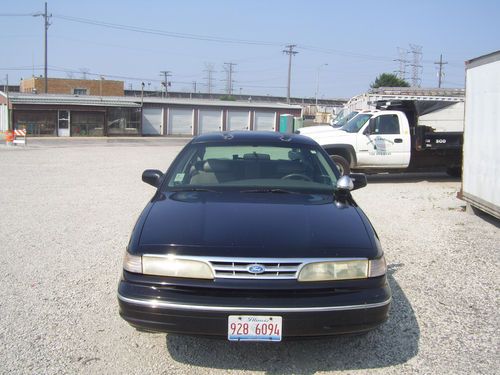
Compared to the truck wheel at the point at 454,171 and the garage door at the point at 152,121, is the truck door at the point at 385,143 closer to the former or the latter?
the truck wheel at the point at 454,171

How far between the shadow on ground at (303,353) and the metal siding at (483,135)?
16.2ft

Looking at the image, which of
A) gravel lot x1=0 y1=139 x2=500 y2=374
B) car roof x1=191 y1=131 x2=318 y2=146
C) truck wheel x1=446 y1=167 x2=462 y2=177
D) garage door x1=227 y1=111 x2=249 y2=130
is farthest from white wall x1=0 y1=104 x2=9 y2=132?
car roof x1=191 y1=131 x2=318 y2=146

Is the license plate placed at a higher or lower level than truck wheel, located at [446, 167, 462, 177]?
lower

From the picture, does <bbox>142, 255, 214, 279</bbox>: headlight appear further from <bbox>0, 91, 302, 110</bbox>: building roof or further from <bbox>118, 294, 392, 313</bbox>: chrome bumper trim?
<bbox>0, 91, 302, 110</bbox>: building roof

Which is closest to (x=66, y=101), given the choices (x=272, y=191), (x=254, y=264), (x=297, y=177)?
(x=297, y=177)

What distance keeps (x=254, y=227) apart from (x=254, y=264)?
0.43 metres

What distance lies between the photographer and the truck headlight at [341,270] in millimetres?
3373

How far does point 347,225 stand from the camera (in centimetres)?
388

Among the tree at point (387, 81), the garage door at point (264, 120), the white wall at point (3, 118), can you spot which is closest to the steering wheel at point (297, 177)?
the white wall at point (3, 118)

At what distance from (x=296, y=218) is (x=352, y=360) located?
1.05 meters

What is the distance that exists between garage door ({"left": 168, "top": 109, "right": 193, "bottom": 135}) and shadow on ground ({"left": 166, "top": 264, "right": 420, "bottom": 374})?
5666cm

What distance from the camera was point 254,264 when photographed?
3.35 metres

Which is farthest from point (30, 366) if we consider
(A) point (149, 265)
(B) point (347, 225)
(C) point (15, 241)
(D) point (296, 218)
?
(C) point (15, 241)

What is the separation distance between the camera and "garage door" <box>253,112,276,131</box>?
64.6 m
